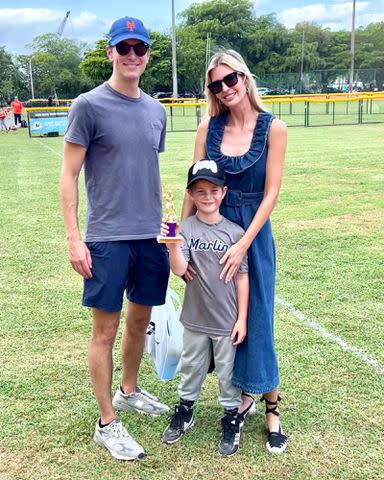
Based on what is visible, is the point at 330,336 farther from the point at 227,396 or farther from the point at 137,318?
the point at 137,318

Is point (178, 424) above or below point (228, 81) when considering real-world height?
below

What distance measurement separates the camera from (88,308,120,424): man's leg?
2699mm

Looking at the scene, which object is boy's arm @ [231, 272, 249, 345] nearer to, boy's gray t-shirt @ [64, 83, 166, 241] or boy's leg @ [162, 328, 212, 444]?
boy's leg @ [162, 328, 212, 444]

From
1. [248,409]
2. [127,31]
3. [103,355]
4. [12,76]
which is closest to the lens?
[127,31]

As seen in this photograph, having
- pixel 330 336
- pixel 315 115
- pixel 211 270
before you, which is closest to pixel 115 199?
pixel 211 270

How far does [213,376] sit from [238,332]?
3.17 feet

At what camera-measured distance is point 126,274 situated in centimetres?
269

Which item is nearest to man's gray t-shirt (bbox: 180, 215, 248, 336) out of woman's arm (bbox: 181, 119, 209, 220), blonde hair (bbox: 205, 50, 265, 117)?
woman's arm (bbox: 181, 119, 209, 220)

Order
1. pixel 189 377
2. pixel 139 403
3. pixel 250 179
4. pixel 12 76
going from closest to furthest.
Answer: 1. pixel 250 179
2. pixel 189 377
3. pixel 139 403
4. pixel 12 76

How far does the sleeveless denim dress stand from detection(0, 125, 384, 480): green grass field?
41 cm

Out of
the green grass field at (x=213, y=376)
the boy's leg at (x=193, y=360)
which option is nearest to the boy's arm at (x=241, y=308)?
the boy's leg at (x=193, y=360)

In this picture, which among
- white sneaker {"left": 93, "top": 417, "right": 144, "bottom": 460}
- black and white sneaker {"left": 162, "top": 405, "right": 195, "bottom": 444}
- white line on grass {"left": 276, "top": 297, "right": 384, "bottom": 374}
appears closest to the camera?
white sneaker {"left": 93, "top": 417, "right": 144, "bottom": 460}

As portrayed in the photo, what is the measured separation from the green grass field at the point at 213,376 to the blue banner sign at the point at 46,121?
16486 mm

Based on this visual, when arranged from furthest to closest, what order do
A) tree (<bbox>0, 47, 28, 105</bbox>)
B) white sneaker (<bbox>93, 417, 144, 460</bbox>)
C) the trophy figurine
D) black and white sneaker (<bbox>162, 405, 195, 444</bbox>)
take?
tree (<bbox>0, 47, 28, 105</bbox>) → black and white sneaker (<bbox>162, 405, 195, 444</bbox>) → white sneaker (<bbox>93, 417, 144, 460</bbox>) → the trophy figurine
